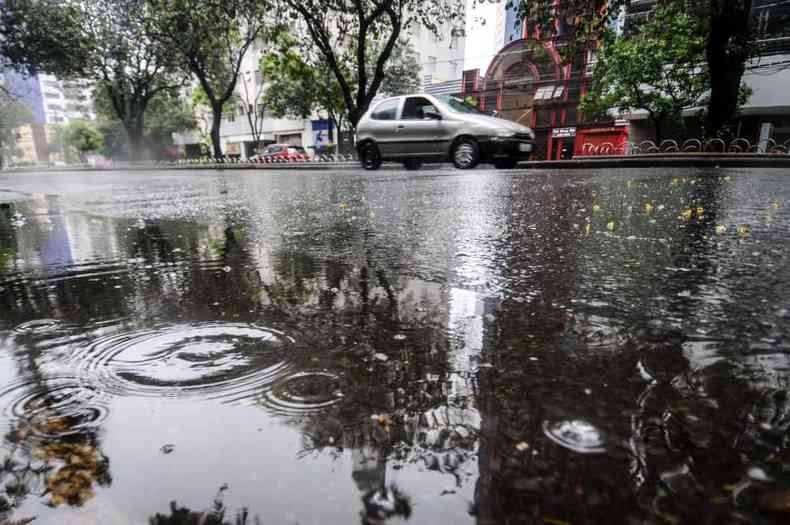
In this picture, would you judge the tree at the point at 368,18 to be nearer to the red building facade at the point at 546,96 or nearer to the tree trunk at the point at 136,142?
the red building facade at the point at 546,96

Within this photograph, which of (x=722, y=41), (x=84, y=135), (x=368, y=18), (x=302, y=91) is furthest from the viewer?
(x=84, y=135)

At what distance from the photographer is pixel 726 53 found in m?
10.9

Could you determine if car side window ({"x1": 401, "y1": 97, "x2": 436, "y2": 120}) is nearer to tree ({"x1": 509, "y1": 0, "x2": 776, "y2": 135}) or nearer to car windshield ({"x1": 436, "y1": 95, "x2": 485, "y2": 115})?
car windshield ({"x1": 436, "y1": 95, "x2": 485, "y2": 115})

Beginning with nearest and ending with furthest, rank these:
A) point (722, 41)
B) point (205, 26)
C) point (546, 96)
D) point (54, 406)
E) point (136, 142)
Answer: point (54, 406) < point (722, 41) < point (205, 26) < point (546, 96) < point (136, 142)

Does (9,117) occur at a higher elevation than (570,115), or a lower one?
higher

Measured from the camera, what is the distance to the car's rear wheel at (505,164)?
10258mm

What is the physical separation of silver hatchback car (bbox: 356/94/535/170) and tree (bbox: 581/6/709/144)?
1274 centimetres

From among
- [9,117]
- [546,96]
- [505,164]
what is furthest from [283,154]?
[9,117]

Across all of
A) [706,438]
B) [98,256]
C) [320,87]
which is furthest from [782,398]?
[320,87]

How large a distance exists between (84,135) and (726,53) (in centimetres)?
6614

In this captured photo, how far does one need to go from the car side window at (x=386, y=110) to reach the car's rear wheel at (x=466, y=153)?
1783mm

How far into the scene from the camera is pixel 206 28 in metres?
20.4

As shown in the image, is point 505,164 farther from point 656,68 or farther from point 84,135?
point 84,135

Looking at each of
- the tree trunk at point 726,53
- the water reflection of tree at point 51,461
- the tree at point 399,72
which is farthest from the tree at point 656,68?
the water reflection of tree at point 51,461
